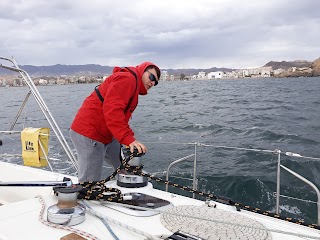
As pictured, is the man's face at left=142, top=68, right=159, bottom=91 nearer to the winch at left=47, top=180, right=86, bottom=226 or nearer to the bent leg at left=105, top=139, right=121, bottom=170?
the bent leg at left=105, top=139, right=121, bottom=170

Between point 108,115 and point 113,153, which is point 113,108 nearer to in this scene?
point 108,115

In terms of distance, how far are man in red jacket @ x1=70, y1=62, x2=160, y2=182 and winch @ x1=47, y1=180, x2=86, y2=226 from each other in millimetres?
497

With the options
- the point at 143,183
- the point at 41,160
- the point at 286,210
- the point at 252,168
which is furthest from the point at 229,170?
the point at 143,183

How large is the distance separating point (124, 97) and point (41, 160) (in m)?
2.07

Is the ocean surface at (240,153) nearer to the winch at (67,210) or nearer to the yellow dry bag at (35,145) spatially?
the yellow dry bag at (35,145)

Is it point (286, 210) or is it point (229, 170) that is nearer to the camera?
point (286, 210)

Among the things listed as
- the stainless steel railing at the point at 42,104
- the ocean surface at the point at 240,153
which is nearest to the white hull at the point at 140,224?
the stainless steel railing at the point at 42,104

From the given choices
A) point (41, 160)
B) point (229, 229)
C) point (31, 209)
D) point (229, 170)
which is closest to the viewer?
point (229, 229)

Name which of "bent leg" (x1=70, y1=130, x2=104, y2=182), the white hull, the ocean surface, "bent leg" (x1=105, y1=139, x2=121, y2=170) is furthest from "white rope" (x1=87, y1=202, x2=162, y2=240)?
the ocean surface

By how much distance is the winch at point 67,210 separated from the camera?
1.82m

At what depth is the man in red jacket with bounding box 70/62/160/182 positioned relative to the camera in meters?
2.25

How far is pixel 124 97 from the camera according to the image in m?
2.31

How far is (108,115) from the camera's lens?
7.39 feet

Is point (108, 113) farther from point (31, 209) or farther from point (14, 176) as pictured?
point (14, 176)
